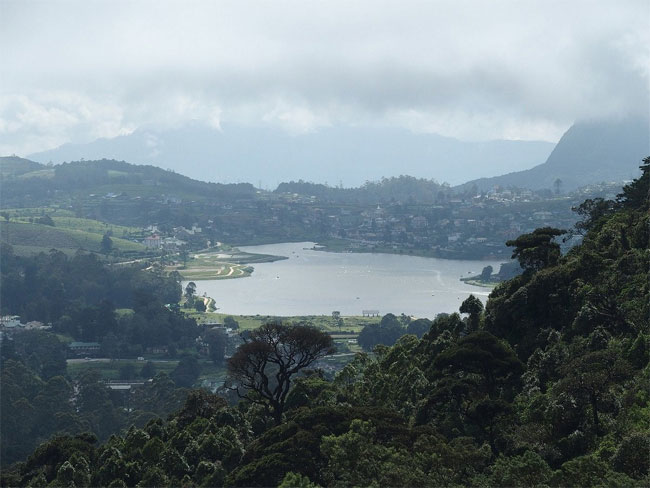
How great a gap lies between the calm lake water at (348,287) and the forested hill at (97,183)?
43.8 meters

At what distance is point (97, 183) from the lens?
144 m

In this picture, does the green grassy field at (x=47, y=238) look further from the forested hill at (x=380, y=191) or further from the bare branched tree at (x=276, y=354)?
the bare branched tree at (x=276, y=354)

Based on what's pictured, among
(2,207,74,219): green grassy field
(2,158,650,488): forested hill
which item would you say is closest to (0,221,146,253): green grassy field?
(2,207,74,219): green grassy field

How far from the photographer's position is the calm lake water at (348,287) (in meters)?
69.9

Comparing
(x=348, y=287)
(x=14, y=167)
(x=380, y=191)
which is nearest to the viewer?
(x=348, y=287)

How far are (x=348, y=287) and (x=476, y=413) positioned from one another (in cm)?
6451

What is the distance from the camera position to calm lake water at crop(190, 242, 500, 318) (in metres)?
69.9

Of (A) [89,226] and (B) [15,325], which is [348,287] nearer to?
(B) [15,325]

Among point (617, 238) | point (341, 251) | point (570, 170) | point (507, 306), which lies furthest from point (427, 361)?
point (570, 170)

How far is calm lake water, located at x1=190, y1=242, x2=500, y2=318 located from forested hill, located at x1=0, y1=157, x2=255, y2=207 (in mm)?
43772

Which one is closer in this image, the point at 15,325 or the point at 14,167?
the point at 15,325

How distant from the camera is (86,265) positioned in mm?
77938

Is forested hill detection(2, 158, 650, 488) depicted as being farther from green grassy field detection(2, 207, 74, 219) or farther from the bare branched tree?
green grassy field detection(2, 207, 74, 219)

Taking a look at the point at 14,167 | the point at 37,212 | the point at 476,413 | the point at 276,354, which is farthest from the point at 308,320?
the point at 14,167
